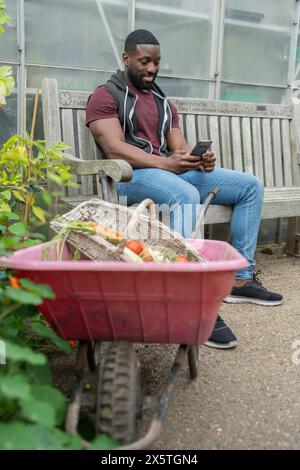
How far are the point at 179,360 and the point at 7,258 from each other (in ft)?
2.24

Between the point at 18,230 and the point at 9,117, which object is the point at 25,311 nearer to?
the point at 18,230

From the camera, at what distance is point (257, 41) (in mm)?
4867

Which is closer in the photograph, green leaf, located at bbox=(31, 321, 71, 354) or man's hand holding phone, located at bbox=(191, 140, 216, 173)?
green leaf, located at bbox=(31, 321, 71, 354)

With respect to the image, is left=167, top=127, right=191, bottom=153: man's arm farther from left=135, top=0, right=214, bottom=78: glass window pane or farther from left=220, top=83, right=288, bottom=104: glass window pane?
left=220, top=83, right=288, bottom=104: glass window pane

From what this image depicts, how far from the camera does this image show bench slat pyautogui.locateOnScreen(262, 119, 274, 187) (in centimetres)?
449

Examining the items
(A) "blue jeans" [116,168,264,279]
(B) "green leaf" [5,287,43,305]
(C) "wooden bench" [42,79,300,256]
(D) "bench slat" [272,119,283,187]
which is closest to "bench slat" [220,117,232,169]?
(C) "wooden bench" [42,79,300,256]

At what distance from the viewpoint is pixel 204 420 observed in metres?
2.18

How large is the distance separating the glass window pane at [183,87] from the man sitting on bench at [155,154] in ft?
2.58

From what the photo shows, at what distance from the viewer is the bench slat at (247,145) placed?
4395 millimetres

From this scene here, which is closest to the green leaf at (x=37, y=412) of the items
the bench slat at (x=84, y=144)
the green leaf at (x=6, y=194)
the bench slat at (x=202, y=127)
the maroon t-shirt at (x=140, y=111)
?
the green leaf at (x=6, y=194)

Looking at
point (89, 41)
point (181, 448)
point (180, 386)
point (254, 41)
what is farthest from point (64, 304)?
point (254, 41)

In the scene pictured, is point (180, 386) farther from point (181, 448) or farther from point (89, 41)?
point (89, 41)

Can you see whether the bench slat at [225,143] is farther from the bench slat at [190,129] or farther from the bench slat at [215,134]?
the bench slat at [190,129]

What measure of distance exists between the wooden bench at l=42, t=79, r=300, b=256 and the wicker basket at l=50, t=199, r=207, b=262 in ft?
2.66
